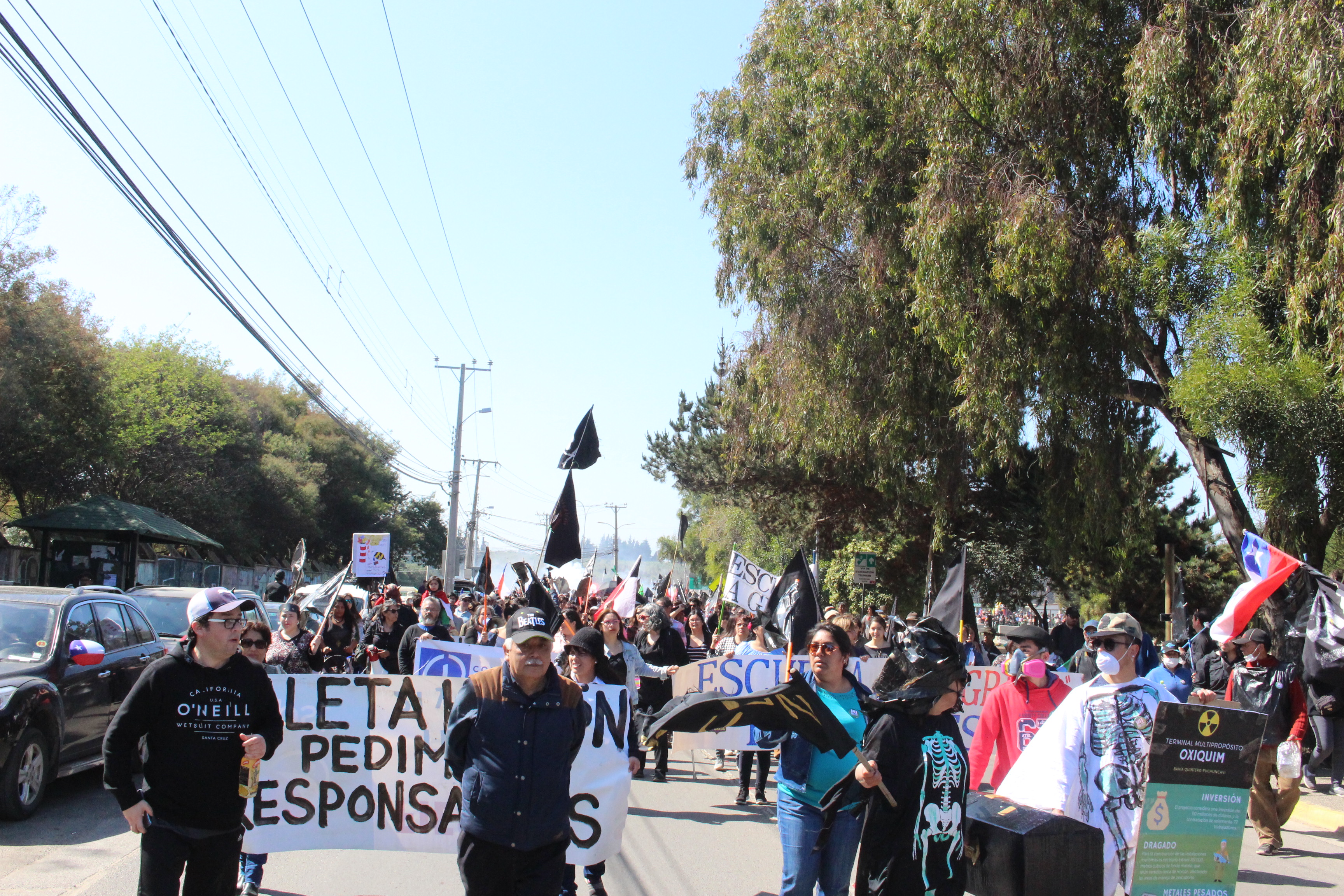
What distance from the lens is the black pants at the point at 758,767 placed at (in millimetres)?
9328

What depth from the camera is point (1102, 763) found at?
510cm

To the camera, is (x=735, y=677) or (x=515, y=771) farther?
(x=735, y=677)

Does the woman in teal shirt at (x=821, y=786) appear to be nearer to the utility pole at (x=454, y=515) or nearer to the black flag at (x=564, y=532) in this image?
the black flag at (x=564, y=532)

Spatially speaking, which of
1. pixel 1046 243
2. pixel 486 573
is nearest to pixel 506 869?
pixel 1046 243

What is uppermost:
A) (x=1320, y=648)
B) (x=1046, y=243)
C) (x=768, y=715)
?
(x=1046, y=243)

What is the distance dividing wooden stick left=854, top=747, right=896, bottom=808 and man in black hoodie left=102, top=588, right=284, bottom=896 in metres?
2.35

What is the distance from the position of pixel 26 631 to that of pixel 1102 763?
760 cm

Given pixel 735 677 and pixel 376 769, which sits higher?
pixel 735 677

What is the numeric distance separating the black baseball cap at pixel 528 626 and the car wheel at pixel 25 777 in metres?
4.13

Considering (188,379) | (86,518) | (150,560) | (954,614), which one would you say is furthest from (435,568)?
(954,614)

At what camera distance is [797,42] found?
18.0 metres

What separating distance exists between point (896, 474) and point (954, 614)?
8344 mm

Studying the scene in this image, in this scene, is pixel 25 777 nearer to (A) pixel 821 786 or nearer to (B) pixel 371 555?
(A) pixel 821 786

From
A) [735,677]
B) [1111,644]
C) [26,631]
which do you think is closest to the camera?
[1111,644]
